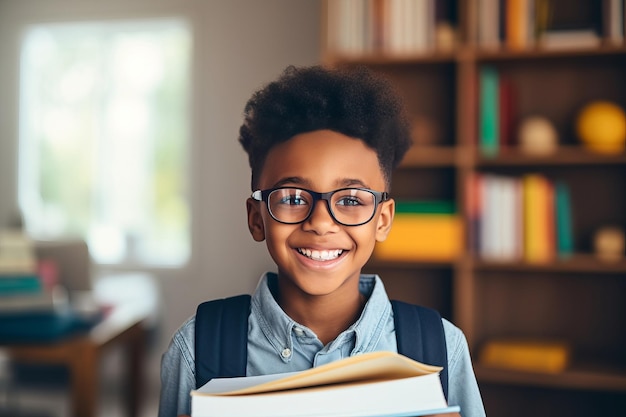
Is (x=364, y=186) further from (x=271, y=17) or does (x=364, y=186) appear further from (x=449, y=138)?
(x=271, y=17)

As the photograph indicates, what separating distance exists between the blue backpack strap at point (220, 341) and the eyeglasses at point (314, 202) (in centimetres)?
11

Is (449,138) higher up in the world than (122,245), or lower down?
higher up

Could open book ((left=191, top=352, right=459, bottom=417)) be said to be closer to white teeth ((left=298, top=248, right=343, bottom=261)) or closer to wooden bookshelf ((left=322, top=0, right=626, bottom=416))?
white teeth ((left=298, top=248, right=343, bottom=261))

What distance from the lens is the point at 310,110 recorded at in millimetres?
560

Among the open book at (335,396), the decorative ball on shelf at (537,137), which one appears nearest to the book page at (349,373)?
the open book at (335,396)

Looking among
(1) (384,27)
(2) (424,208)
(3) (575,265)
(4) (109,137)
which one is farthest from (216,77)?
(3) (575,265)

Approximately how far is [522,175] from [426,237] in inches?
16.6

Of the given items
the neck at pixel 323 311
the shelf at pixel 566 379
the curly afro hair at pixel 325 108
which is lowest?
the shelf at pixel 566 379

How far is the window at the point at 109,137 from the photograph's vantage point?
3.53 m

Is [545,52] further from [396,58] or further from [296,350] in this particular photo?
[296,350]

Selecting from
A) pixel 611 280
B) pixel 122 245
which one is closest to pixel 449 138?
pixel 611 280

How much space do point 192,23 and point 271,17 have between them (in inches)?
18.3

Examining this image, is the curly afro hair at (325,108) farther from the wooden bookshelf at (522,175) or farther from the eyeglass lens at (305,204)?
the wooden bookshelf at (522,175)

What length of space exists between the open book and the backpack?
4.2 inches
